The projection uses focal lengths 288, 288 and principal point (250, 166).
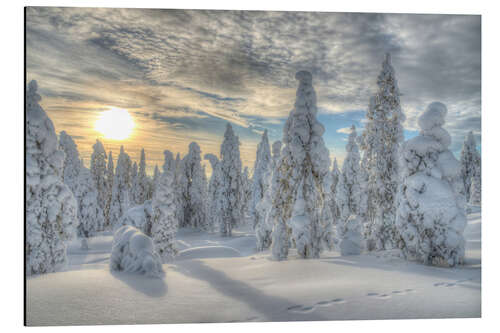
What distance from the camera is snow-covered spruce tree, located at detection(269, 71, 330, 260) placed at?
807 cm

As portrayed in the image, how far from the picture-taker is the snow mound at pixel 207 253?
40.8 feet

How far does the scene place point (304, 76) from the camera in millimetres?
6387

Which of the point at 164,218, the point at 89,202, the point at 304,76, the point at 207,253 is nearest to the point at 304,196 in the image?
the point at 304,76

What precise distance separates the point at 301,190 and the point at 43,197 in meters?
6.30

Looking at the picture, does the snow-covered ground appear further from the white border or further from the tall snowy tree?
the tall snowy tree

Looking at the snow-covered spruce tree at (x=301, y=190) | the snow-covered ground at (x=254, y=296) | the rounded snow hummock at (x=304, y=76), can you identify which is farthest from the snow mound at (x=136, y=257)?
the rounded snow hummock at (x=304, y=76)

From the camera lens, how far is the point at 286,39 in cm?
616

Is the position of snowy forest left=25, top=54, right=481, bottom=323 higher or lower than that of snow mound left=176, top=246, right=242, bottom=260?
higher

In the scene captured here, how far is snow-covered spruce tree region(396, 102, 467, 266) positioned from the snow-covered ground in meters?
0.46

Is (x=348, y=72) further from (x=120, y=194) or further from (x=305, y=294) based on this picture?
(x=120, y=194)

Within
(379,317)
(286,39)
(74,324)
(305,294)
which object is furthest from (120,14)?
(379,317)

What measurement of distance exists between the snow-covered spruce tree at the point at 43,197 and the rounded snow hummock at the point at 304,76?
200 inches

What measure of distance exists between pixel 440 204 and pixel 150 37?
6.97 m

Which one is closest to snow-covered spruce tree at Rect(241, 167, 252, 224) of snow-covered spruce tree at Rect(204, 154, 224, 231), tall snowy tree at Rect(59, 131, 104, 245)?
snow-covered spruce tree at Rect(204, 154, 224, 231)
